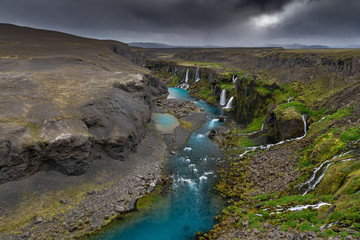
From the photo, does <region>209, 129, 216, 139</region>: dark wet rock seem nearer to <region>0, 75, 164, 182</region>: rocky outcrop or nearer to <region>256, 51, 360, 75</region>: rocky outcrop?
<region>0, 75, 164, 182</region>: rocky outcrop

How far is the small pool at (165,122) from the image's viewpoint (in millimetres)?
57562

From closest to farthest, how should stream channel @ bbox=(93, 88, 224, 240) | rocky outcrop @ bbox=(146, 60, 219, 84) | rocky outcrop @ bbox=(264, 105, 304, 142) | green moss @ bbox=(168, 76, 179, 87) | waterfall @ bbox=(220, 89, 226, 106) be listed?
stream channel @ bbox=(93, 88, 224, 240) → rocky outcrop @ bbox=(264, 105, 304, 142) → waterfall @ bbox=(220, 89, 226, 106) → rocky outcrop @ bbox=(146, 60, 219, 84) → green moss @ bbox=(168, 76, 179, 87)

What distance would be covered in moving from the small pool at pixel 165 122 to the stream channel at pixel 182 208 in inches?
507

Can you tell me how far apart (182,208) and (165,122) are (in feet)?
113

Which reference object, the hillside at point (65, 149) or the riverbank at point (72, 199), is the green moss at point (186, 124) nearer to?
the hillside at point (65, 149)

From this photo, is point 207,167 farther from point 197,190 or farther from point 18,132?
point 18,132

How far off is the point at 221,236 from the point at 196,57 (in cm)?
18994

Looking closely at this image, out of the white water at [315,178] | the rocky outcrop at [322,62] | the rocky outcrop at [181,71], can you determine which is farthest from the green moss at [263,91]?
the rocky outcrop at [181,71]

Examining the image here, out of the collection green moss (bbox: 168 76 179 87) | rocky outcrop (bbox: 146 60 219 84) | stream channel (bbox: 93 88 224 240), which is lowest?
stream channel (bbox: 93 88 224 240)

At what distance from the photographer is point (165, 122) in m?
62.6

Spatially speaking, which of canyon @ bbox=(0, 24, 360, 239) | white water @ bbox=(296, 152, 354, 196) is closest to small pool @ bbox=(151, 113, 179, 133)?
canyon @ bbox=(0, 24, 360, 239)

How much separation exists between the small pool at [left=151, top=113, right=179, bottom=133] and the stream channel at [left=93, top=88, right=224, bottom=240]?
507 inches

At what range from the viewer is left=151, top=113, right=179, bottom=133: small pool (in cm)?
5756

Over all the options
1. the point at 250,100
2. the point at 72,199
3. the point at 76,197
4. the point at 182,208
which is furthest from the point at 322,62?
the point at 72,199
